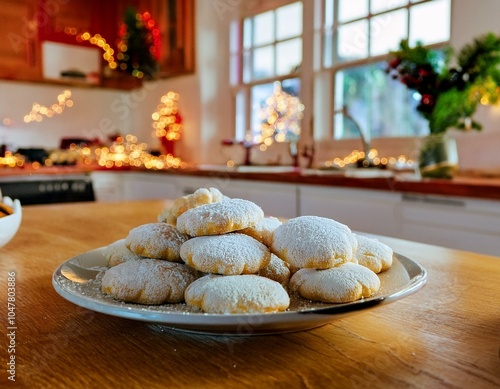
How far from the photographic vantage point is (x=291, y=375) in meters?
0.42

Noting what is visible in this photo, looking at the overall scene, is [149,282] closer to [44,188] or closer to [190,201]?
[190,201]

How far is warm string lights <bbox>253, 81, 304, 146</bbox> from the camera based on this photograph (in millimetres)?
3559

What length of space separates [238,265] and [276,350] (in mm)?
87

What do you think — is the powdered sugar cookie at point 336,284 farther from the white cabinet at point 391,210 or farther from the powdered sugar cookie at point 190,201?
the white cabinet at point 391,210

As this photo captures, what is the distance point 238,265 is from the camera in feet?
1.54

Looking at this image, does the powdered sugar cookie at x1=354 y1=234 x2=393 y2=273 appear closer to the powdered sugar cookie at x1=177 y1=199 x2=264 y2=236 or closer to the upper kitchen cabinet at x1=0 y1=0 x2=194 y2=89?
the powdered sugar cookie at x1=177 y1=199 x2=264 y2=236

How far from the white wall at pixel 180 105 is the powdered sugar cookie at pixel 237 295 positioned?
2.79 meters

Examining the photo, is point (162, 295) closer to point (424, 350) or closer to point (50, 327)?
point (50, 327)

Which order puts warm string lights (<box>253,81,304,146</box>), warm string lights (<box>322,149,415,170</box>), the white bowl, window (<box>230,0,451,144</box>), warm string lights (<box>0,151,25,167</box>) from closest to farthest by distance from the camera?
the white bowl → warm string lights (<box>322,149,415,170</box>) → window (<box>230,0,451,144</box>) → warm string lights (<box>253,81,304,146</box>) → warm string lights (<box>0,151,25,167</box>)

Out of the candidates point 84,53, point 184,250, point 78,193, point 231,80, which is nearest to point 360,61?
point 231,80

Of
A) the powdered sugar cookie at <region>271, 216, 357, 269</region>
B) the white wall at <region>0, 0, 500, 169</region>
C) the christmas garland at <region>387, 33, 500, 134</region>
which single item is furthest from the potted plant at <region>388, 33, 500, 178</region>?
the powdered sugar cookie at <region>271, 216, 357, 269</region>

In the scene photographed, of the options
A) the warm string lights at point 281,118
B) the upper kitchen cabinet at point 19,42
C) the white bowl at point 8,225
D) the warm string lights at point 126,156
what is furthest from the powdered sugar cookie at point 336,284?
the upper kitchen cabinet at point 19,42

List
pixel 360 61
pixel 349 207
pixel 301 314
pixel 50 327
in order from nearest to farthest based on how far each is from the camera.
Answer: pixel 301 314, pixel 50 327, pixel 349 207, pixel 360 61

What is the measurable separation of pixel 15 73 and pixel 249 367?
4.31 metres
